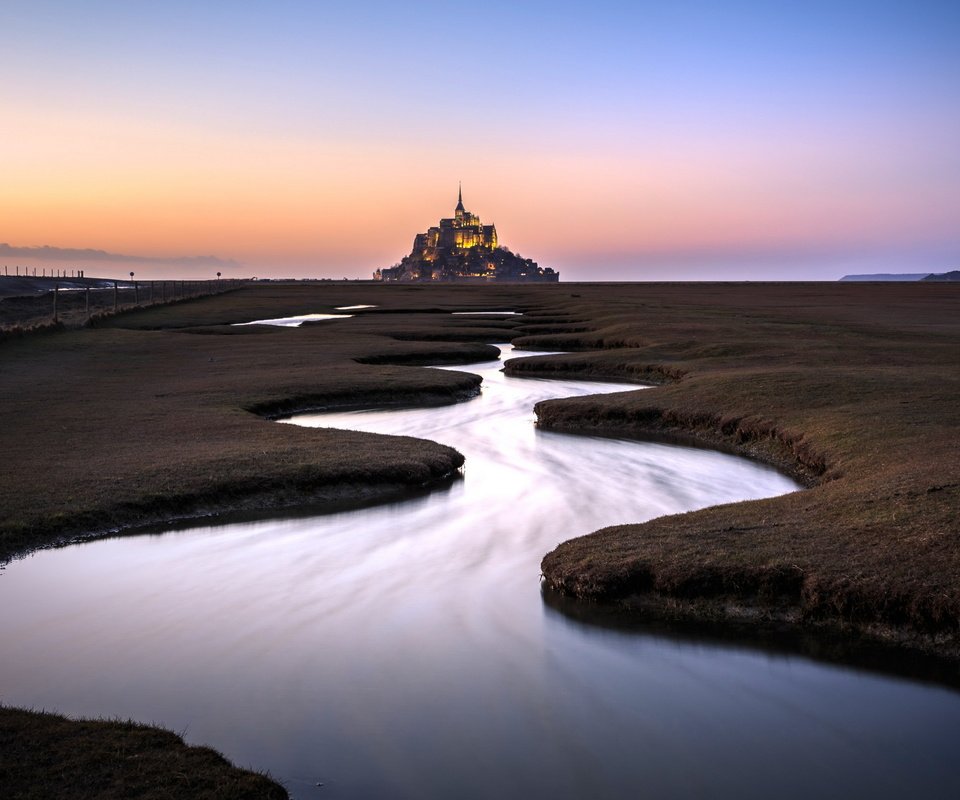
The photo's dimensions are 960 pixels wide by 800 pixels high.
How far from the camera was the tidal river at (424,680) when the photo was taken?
9.91 metres

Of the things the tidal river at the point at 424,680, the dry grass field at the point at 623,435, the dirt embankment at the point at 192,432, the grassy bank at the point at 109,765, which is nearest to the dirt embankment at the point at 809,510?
the dry grass field at the point at 623,435

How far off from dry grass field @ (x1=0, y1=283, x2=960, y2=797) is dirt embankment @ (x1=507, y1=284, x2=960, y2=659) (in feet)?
0.15

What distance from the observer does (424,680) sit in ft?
39.7

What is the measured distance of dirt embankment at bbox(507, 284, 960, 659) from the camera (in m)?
13.4

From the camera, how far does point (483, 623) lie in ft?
46.6

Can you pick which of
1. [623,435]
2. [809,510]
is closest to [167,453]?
[623,435]

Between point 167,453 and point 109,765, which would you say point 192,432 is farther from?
point 109,765

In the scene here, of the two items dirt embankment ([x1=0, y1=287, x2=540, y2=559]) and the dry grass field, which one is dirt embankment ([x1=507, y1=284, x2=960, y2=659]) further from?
dirt embankment ([x1=0, y1=287, x2=540, y2=559])

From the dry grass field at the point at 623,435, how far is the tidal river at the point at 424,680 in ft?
3.74

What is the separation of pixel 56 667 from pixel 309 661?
324cm

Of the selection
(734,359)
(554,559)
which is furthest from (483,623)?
(734,359)

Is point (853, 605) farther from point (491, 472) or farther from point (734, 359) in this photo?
point (734, 359)

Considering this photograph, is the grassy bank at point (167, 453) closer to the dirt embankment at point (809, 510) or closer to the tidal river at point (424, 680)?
the tidal river at point (424, 680)

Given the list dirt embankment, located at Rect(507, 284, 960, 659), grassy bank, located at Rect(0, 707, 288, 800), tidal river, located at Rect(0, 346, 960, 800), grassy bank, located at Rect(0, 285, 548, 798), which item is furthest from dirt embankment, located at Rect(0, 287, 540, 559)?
grassy bank, located at Rect(0, 707, 288, 800)
